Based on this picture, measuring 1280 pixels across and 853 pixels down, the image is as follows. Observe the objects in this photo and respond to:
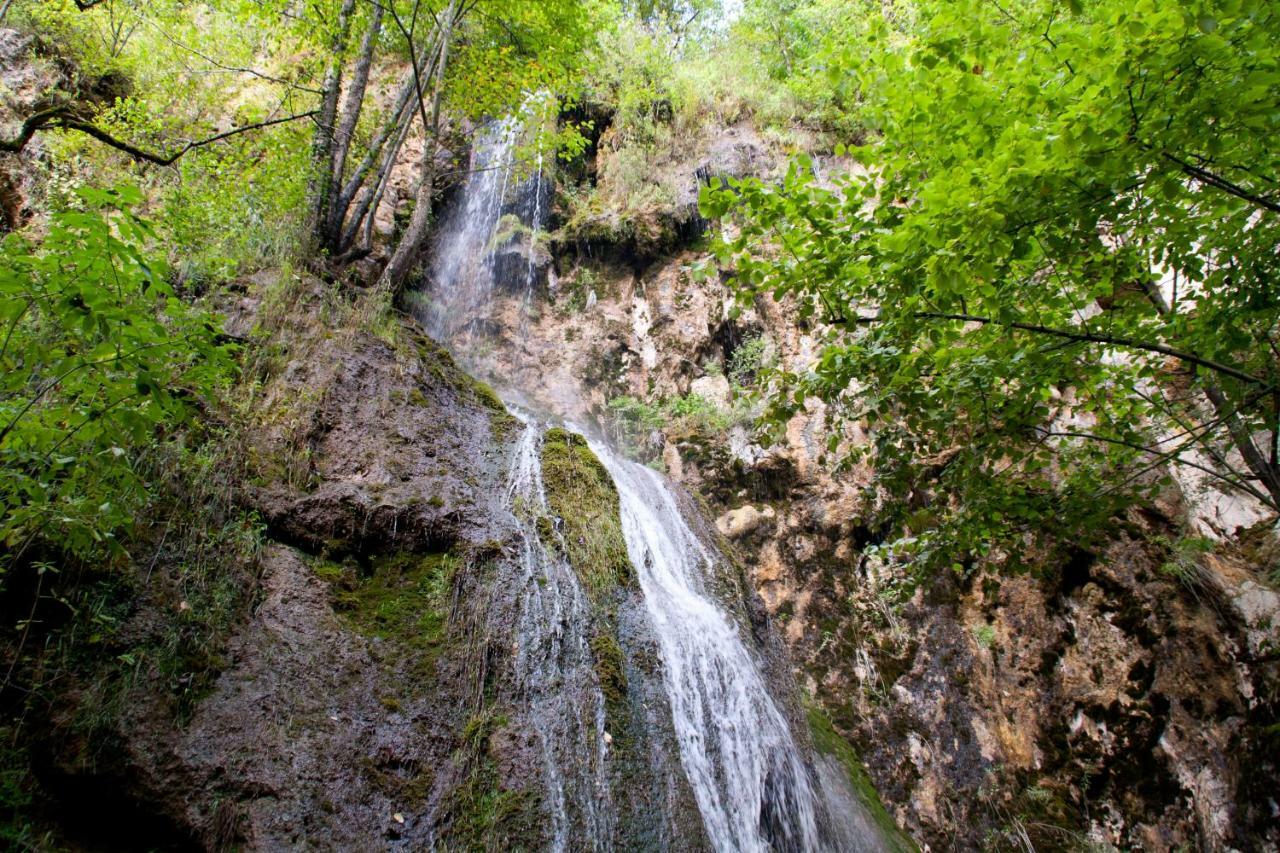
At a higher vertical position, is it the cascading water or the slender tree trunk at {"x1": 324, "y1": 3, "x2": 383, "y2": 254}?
the slender tree trunk at {"x1": 324, "y1": 3, "x2": 383, "y2": 254}

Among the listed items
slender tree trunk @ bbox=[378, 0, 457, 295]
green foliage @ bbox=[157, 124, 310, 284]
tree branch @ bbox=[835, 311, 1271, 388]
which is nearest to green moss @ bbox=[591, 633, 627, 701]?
tree branch @ bbox=[835, 311, 1271, 388]

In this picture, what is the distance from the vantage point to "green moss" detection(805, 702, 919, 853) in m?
6.14

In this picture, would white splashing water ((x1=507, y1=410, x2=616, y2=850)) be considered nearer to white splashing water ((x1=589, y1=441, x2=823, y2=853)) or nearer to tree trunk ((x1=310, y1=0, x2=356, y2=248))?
white splashing water ((x1=589, y1=441, x2=823, y2=853))

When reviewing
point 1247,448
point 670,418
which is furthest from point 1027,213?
point 670,418

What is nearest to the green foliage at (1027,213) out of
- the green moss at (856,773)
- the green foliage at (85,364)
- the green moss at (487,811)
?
the green foliage at (85,364)

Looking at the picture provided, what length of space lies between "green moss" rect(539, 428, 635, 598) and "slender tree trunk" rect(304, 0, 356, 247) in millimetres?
3948

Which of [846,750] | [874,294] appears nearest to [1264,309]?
[874,294]

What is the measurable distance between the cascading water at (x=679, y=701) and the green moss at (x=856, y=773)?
0.32m

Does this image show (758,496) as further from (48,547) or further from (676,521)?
(48,547)

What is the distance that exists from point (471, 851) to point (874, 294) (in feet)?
11.9

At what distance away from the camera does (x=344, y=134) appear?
7262mm

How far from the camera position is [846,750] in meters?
7.07

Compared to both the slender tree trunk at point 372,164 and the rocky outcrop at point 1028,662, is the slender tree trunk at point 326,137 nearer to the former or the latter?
the slender tree trunk at point 372,164

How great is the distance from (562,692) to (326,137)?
23.2 feet
